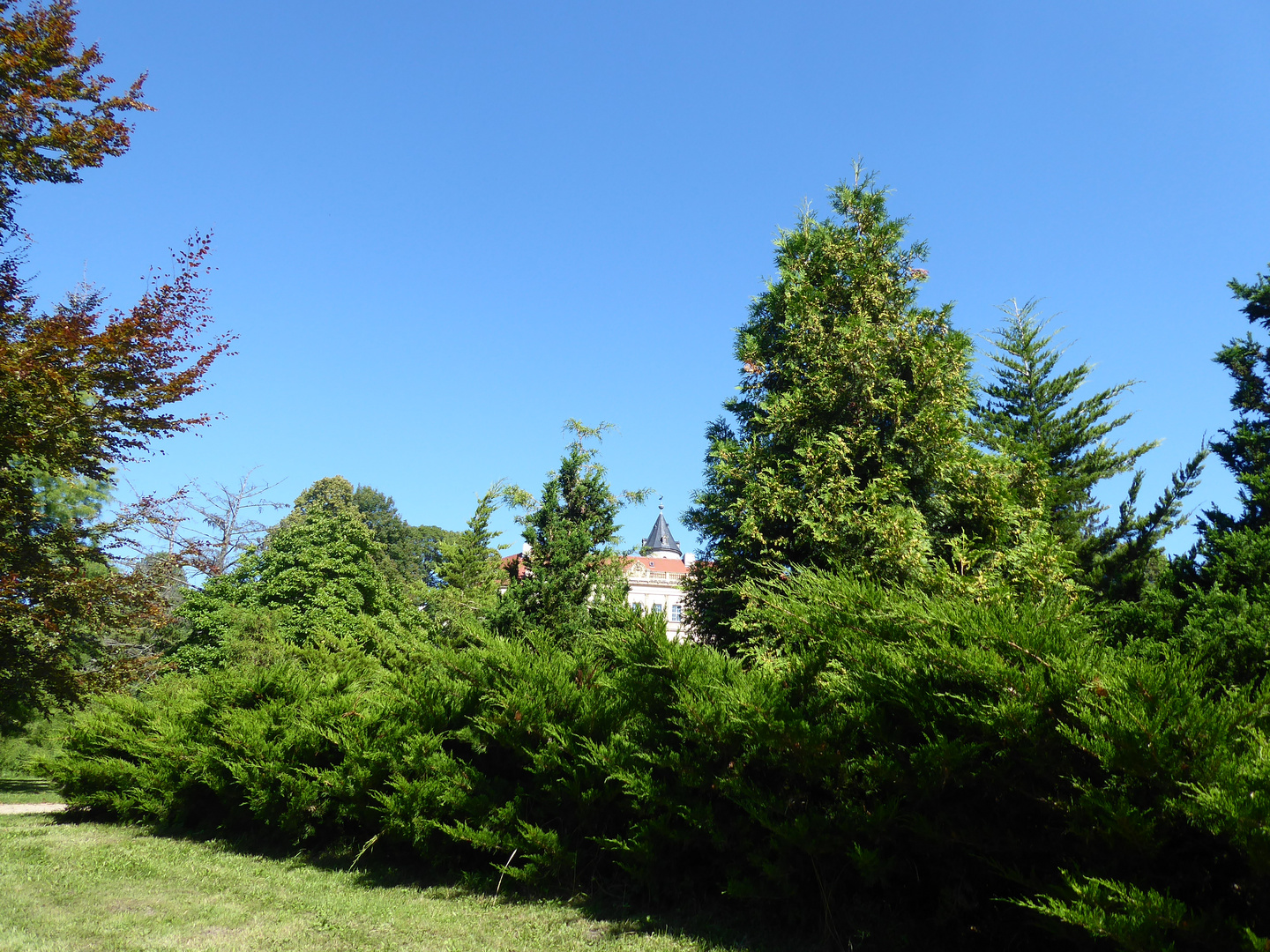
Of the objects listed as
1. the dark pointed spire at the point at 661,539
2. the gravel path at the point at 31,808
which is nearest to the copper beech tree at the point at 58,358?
the gravel path at the point at 31,808

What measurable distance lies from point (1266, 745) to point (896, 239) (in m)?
9.24

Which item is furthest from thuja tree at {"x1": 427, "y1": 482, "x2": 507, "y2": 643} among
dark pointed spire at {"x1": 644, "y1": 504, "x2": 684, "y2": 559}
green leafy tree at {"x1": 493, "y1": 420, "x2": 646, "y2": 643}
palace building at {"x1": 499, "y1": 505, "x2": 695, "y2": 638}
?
dark pointed spire at {"x1": 644, "y1": 504, "x2": 684, "y2": 559}

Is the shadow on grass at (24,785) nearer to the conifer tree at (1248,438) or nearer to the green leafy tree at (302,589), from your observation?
the green leafy tree at (302,589)

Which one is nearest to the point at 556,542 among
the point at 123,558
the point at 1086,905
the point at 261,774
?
the point at 261,774

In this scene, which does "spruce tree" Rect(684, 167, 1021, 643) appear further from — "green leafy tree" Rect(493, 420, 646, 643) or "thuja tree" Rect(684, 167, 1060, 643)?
"green leafy tree" Rect(493, 420, 646, 643)

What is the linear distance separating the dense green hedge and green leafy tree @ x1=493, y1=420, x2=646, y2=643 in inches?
163

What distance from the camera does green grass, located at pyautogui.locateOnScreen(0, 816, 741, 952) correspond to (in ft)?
15.5

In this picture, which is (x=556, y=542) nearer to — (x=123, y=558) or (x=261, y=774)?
(x=261, y=774)

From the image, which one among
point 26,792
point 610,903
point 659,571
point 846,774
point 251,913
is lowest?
point 26,792

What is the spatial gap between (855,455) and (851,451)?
0.21 m

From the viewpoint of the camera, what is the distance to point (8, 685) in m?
12.2

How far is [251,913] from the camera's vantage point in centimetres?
555

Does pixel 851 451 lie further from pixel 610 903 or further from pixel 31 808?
pixel 31 808

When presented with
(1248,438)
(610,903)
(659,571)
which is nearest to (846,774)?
(610,903)
